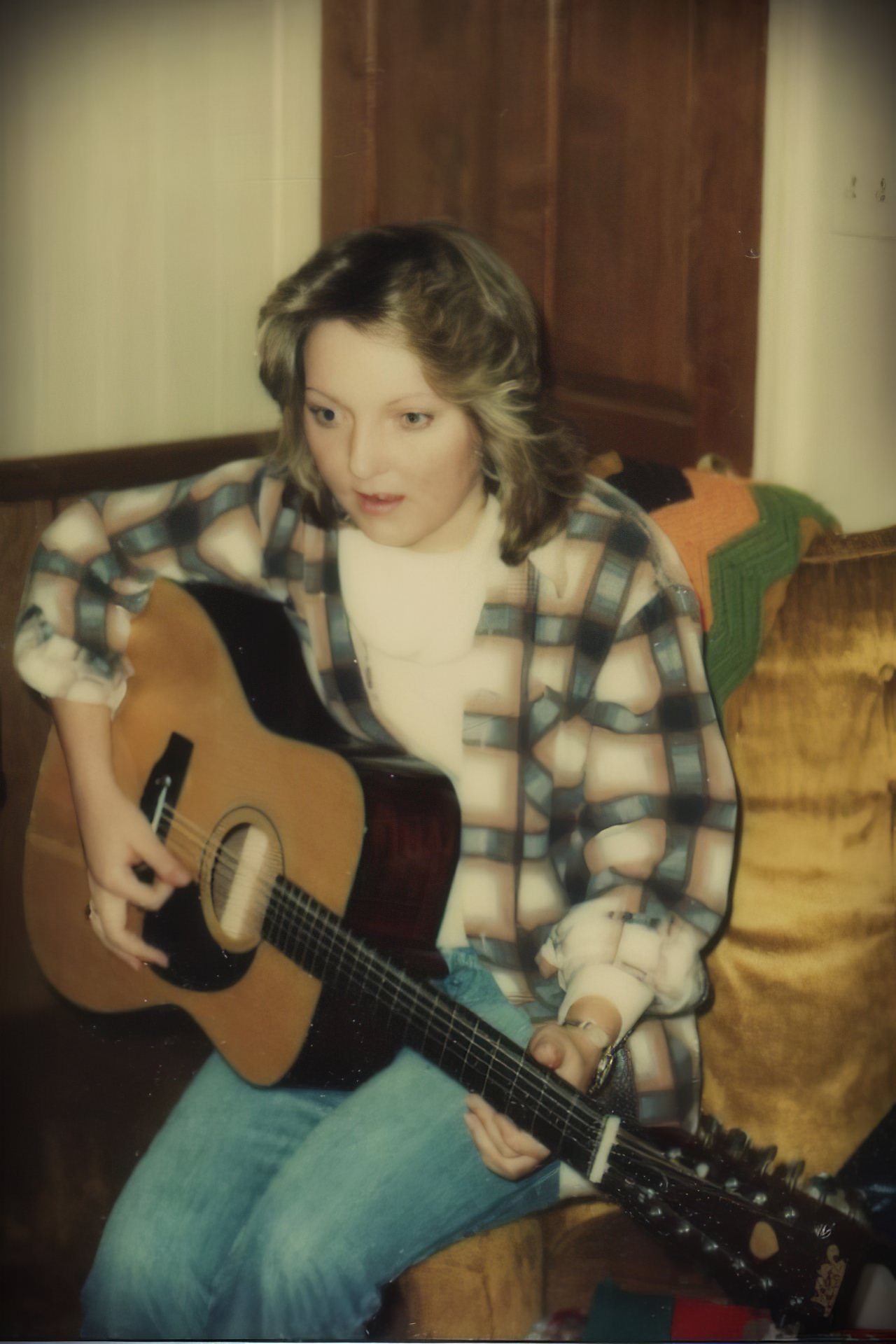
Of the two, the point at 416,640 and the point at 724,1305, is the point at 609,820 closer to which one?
the point at 416,640

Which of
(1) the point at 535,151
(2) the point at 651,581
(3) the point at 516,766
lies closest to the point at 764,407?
(2) the point at 651,581

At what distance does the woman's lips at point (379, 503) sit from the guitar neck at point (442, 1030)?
389 millimetres

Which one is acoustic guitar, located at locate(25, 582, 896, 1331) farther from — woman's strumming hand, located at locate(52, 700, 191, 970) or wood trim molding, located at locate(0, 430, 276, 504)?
wood trim molding, located at locate(0, 430, 276, 504)

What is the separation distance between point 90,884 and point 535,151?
0.91 meters

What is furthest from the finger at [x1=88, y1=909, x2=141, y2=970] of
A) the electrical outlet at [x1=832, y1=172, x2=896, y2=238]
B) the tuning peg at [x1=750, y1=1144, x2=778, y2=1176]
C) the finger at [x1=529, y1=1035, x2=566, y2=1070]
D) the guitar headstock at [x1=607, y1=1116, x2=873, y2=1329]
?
the electrical outlet at [x1=832, y1=172, x2=896, y2=238]

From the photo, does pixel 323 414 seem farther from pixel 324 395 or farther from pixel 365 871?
pixel 365 871

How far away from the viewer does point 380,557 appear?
135 centimetres

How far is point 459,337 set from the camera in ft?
4.24

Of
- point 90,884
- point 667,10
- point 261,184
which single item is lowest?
point 90,884

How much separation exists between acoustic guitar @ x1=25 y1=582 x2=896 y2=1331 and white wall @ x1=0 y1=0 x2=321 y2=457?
239mm

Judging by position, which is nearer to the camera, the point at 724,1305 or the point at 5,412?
the point at 724,1305

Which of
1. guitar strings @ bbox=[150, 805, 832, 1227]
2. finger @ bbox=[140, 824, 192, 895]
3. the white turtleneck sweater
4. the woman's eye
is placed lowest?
guitar strings @ bbox=[150, 805, 832, 1227]

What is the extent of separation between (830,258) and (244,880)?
2.90 ft

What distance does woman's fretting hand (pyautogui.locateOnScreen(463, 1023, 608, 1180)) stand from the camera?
1245mm
